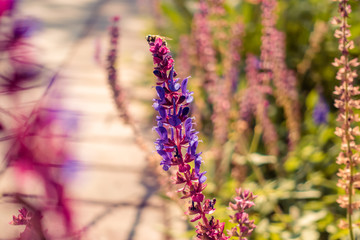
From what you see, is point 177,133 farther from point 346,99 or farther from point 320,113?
point 320,113

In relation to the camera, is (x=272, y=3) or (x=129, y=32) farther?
(x=129, y=32)

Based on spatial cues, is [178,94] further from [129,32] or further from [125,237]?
[129,32]

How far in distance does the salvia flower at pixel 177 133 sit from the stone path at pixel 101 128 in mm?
125

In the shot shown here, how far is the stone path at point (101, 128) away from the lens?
4.53 feet

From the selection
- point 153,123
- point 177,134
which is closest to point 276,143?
point 153,123

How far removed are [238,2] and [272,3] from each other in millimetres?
1509

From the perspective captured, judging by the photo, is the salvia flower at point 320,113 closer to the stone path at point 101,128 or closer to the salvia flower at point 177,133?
the stone path at point 101,128

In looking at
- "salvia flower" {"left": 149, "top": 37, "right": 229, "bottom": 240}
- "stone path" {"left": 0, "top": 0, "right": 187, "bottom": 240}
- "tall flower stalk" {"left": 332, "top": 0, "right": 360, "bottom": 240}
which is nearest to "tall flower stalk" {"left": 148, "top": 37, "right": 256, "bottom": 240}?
"salvia flower" {"left": 149, "top": 37, "right": 229, "bottom": 240}

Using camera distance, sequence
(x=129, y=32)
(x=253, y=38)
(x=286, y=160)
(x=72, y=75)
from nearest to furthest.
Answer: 1. (x=286, y=160)
2. (x=253, y=38)
3. (x=72, y=75)
4. (x=129, y=32)

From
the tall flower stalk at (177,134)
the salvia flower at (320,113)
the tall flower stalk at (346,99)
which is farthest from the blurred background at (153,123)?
the tall flower stalk at (346,99)

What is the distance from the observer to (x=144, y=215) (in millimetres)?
1873

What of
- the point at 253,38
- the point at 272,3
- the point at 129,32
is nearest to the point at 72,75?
the point at 129,32

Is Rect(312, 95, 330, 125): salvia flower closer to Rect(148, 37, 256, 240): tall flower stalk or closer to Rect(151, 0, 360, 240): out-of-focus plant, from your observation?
Rect(151, 0, 360, 240): out-of-focus plant

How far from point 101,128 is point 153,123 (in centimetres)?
30
